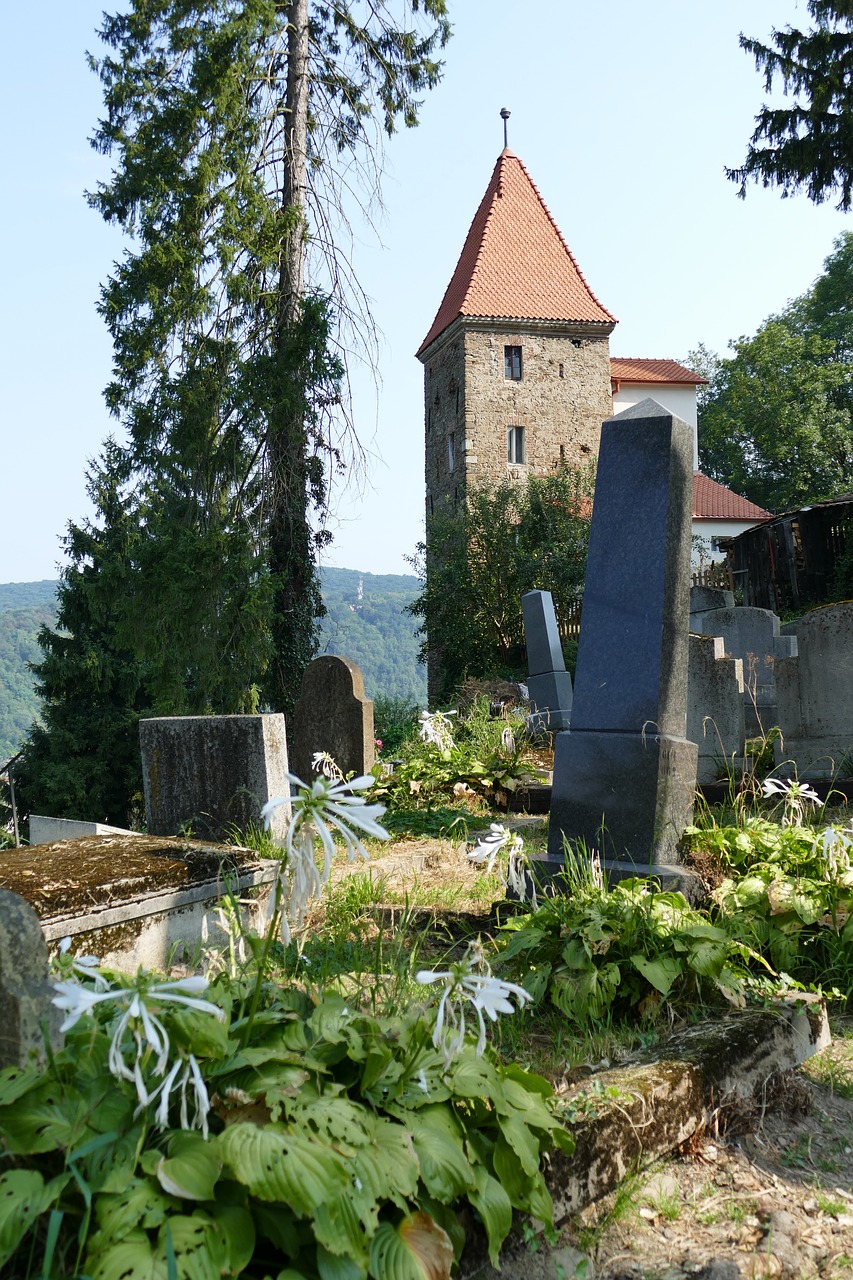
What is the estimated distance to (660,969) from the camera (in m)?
3.16

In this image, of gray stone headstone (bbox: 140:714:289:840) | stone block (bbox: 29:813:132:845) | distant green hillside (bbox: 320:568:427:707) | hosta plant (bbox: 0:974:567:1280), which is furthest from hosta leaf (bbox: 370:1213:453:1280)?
distant green hillside (bbox: 320:568:427:707)

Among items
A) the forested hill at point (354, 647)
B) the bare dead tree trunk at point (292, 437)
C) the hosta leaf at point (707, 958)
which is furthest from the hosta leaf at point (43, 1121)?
the forested hill at point (354, 647)

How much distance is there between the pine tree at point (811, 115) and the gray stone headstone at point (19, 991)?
1607cm

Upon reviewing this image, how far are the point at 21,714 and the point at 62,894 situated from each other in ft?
421

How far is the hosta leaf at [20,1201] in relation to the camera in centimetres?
143

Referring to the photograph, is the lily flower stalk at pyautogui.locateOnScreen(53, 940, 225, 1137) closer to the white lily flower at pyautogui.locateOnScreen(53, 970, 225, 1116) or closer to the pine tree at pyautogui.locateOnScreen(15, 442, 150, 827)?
the white lily flower at pyautogui.locateOnScreen(53, 970, 225, 1116)

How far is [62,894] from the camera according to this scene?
12.6 feet

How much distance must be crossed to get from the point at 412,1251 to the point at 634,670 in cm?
328

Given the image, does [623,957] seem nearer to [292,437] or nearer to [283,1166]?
[283,1166]

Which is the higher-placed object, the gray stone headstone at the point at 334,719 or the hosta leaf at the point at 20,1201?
the gray stone headstone at the point at 334,719

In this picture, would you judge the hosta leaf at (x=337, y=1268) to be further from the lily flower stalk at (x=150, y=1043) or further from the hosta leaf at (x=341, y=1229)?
the lily flower stalk at (x=150, y=1043)

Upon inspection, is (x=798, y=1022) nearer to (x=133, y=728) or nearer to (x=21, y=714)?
(x=133, y=728)

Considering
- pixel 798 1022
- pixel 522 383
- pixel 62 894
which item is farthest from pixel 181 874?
pixel 522 383

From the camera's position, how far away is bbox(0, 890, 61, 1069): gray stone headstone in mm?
1781
